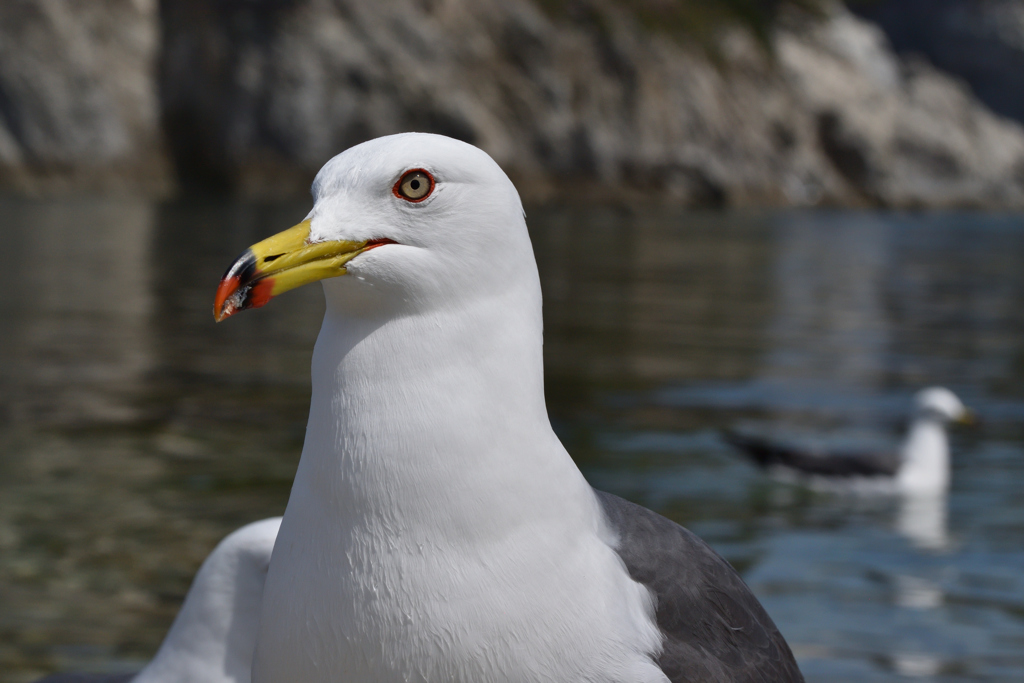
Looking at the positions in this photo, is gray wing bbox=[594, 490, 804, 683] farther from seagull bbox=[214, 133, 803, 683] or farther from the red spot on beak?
the red spot on beak

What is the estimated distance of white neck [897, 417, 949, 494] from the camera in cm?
1029

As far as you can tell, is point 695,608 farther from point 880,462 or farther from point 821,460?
point 880,462

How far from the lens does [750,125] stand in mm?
57719

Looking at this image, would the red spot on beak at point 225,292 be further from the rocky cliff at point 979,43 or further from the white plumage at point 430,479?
the rocky cliff at point 979,43

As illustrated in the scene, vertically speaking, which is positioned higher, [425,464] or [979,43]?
[979,43]

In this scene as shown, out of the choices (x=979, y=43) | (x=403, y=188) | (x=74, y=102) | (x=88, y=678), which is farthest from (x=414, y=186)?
(x=979, y=43)

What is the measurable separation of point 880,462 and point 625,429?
2.22 metres

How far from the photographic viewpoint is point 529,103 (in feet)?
176

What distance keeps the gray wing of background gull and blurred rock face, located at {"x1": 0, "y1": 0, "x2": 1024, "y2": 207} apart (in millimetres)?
38858

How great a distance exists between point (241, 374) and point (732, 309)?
375 inches

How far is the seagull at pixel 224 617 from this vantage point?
137 inches

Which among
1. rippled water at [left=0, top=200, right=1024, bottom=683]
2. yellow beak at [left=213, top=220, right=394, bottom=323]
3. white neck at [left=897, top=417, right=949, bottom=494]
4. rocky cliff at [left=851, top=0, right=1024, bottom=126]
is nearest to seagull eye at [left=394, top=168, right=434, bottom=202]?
yellow beak at [left=213, top=220, right=394, bottom=323]

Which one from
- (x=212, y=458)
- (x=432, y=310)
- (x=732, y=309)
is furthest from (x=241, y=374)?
(x=432, y=310)

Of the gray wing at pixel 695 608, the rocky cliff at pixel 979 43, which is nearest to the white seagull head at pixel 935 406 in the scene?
the gray wing at pixel 695 608
